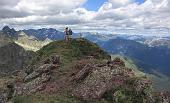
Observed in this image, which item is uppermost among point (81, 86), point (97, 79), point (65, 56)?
point (97, 79)

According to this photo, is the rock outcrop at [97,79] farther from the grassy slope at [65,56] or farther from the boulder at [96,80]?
the grassy slope at [65,56]

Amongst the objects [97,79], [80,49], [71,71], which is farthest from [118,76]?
[80,49]

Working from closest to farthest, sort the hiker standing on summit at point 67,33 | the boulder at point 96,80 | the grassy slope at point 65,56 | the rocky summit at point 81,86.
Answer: the rocky summit at point 81,86, the grassy slope at point 65,56, the boulder at point 96,80, the hiker standing on summit at point 67,33

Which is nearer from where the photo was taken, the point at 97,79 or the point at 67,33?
the point at 97,79

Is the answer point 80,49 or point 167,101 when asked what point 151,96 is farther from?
point 80,49

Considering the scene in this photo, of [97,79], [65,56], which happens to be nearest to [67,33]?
[65,56]

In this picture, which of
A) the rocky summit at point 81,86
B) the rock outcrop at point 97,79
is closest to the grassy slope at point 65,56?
the rocky summit at point 81,86

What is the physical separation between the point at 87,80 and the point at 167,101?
13.1 meters

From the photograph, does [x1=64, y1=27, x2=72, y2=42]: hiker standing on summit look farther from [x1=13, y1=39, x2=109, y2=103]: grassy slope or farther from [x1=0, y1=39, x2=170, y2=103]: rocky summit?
[x1=0, y1=39, x2=170, y2=103]: rocky summit

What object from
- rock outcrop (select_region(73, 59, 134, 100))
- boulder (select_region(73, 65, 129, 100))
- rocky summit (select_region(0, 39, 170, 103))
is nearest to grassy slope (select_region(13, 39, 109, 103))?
rocky summit (select_region(0, 39, 170, 103))

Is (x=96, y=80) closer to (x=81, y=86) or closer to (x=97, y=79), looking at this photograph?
(x=97, y=79)

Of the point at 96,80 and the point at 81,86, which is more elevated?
the point at 96,80

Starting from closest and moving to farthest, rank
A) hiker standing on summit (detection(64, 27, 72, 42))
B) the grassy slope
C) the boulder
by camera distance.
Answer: the grassy slope < the boulder < hiker standing on summit (detection(64, 27, 72, 42))

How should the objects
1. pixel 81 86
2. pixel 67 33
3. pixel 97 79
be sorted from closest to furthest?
pixel 81 86
pixel 97 79
pixel 67 33
